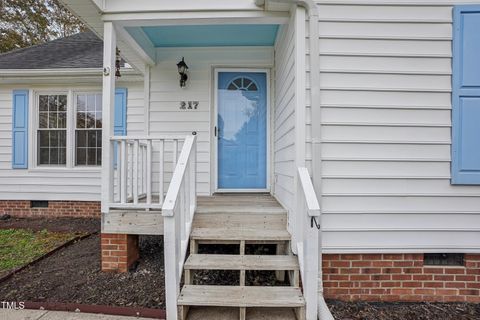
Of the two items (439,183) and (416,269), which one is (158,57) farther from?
(416,269)

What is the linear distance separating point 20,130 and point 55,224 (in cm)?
195

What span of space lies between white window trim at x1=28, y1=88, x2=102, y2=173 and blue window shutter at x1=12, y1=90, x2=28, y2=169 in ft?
0.26

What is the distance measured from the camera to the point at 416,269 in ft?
9.21

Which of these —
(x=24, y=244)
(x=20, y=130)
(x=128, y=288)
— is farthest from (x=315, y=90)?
(x=20, y=130)

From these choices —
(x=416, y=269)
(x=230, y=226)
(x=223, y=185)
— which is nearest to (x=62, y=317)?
(x=230, y=226)

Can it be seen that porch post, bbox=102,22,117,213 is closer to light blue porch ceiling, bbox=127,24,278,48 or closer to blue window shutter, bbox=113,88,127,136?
light blue porch ceiling, bbox=127,24,278,48

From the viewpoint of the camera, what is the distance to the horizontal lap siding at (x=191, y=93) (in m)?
4.36

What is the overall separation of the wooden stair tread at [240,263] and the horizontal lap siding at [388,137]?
19.1 inches

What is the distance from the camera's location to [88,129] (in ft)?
18.4

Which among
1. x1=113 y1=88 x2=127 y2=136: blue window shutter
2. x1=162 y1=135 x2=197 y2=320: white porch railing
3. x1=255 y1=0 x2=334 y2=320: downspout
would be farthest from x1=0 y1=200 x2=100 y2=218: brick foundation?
x1=255 y1=0 x2=334 y2=320: downspout

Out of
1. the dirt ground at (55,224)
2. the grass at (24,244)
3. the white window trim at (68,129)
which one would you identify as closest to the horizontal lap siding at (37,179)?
the white window trim at (68,129)

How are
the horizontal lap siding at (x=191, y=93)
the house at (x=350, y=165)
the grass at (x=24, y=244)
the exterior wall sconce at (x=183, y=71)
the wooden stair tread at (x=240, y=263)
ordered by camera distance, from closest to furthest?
the wooden stair tread at (x=240, y=263) < the house at (x=350, y=165) < the grass at (x=24, y=244) < the exterior wall sconce at (x=183, y=71) < the horizontal lap siding at (x=191, y=93)

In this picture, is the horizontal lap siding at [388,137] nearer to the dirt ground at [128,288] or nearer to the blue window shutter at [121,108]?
the dirt ground at [128,288]

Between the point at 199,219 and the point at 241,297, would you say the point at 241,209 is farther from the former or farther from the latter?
the point at 241,297
